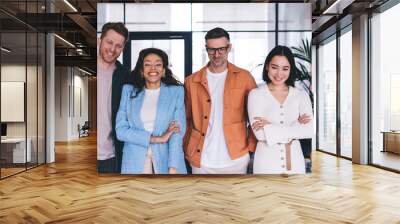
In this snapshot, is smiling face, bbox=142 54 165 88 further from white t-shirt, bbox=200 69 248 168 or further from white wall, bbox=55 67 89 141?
white wall, bbox=55 67 89 141

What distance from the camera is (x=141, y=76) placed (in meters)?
6.92

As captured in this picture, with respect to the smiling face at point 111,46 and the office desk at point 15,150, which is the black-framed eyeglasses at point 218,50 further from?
the office desk at point 15,150

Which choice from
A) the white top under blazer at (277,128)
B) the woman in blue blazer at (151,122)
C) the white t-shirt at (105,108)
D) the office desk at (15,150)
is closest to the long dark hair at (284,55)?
the white top under blazer at (277,128)

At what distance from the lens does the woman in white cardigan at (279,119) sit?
6816 millimetres

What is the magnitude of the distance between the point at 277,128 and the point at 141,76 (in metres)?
2.57

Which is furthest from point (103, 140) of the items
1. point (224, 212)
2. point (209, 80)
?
point (224, 212)

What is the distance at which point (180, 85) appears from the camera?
6969mm

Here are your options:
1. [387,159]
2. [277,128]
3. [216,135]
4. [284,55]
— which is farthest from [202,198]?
[387,159]

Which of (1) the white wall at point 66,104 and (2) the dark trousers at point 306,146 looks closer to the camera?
(2) the dark trousers at point 306,146

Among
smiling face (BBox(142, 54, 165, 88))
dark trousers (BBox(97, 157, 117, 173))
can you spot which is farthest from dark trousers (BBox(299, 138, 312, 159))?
dark trousers (BBox(97, 157, 117, 173))

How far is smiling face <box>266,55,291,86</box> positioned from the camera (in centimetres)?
689

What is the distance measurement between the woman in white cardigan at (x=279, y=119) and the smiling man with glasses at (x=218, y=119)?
19cm

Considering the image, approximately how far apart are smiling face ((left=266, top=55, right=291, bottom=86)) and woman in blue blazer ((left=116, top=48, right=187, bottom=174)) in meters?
1.62

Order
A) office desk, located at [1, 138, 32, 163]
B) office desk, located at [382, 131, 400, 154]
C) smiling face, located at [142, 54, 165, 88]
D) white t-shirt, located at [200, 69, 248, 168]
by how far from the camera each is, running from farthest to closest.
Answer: office desk, located at [382, 131, 400, 154], office desk, located at [1, 138, 32, 163], smiling face, located at [142, 54, 165, 88], white t-shirt, located at [200, 69, 248, 168]
